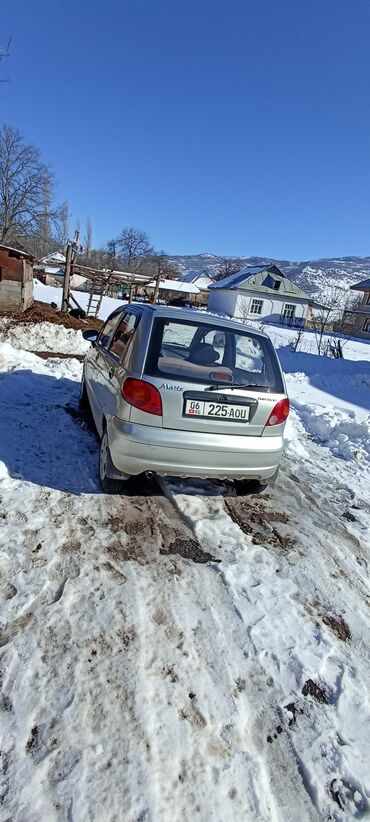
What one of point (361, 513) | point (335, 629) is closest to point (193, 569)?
point (335, 629)

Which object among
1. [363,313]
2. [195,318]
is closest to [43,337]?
[195,318]

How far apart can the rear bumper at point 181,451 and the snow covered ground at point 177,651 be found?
501 mm

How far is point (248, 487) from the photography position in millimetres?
4016

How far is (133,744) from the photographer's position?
1717 mm

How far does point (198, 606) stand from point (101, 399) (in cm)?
222

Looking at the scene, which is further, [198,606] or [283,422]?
[283,422]

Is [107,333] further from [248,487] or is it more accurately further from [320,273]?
[320,273]

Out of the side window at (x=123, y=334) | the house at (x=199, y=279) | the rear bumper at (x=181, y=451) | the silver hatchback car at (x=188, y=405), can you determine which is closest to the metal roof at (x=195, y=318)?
the silver hatchback car at (x=188, y=405)

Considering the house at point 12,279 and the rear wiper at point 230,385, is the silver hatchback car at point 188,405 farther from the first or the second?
the house at point 12,279

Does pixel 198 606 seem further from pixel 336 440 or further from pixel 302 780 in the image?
pixel 336 440

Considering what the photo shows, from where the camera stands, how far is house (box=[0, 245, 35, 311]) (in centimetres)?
1247

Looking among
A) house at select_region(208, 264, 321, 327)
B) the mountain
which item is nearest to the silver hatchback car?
house at select_region(208, 264, 321, 327)

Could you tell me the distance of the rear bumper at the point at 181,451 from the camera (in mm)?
3105

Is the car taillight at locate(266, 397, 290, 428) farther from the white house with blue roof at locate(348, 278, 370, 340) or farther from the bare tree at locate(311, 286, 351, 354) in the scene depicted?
the white house with blue roof at locate(348, 278, 370, 340)
